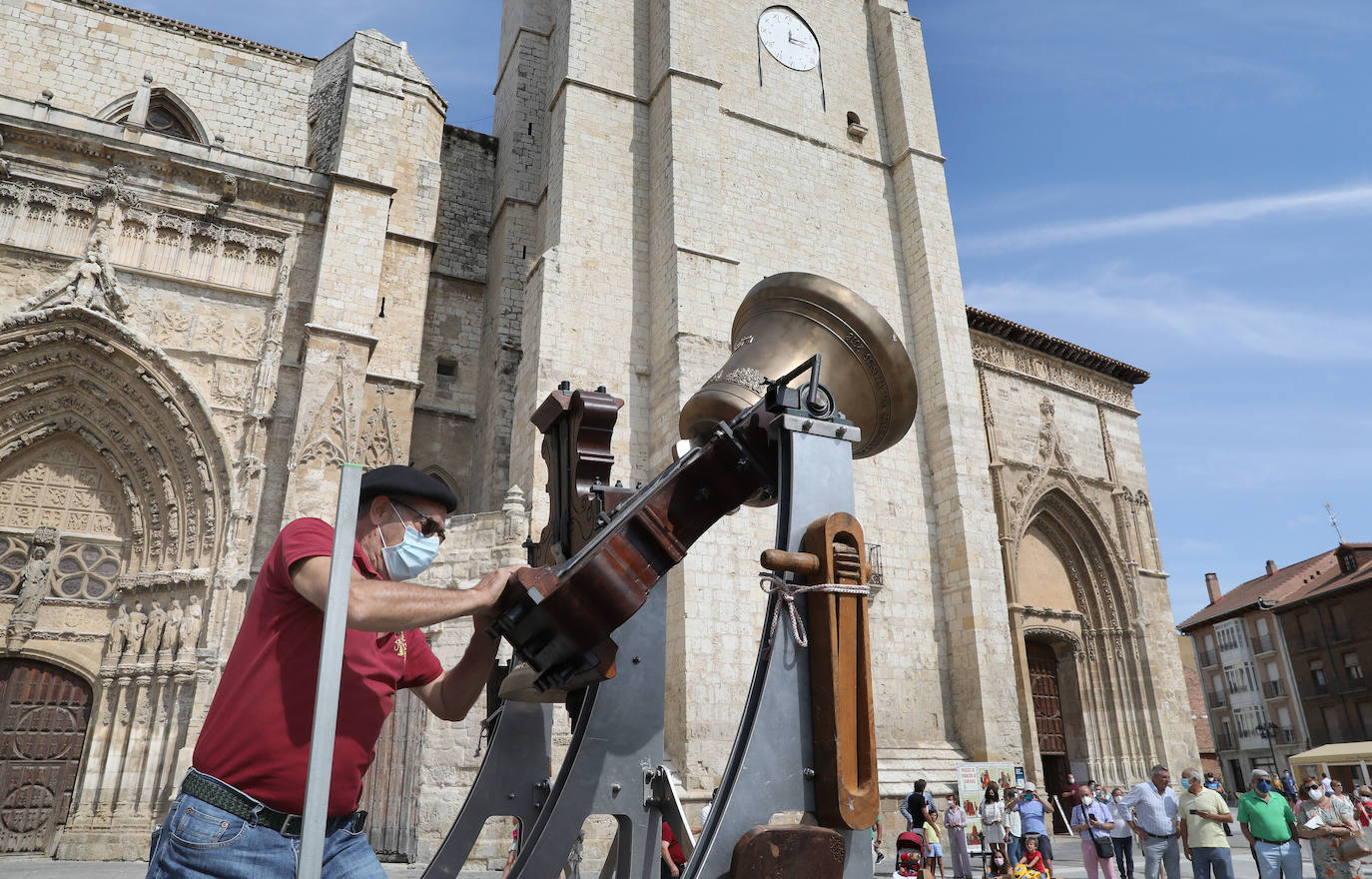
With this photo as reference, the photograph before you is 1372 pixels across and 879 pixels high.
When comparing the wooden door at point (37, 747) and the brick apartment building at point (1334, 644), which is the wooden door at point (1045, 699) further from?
the brick apartment building at point (1334, 644)

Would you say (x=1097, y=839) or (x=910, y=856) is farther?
(x=1097, y=839)

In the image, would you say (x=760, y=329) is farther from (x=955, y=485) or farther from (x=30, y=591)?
(x=30, y=591)

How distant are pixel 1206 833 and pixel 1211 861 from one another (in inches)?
9.5

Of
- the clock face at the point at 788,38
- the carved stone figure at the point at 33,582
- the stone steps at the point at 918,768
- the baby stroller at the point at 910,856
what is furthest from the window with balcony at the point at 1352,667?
the carved stone figure at the point at 33,582

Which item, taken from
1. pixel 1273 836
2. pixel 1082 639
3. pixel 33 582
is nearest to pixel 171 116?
pixel 33 582

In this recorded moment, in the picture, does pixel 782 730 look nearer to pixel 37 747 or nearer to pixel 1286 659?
pixel 37 747

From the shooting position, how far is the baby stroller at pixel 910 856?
5.55m

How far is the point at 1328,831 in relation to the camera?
6.48 m

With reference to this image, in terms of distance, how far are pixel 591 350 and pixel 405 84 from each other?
6508mm

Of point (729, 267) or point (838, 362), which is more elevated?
point (729, 267)

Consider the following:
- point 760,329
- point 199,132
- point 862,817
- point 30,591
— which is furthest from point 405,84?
point 862,817

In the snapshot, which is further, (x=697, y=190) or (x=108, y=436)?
(x=697, y=190)

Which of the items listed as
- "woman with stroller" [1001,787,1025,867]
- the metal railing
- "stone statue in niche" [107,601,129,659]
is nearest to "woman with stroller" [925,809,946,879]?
"woman with stroller" [1001,787,1025,867]

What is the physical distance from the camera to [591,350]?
39.1 feet
